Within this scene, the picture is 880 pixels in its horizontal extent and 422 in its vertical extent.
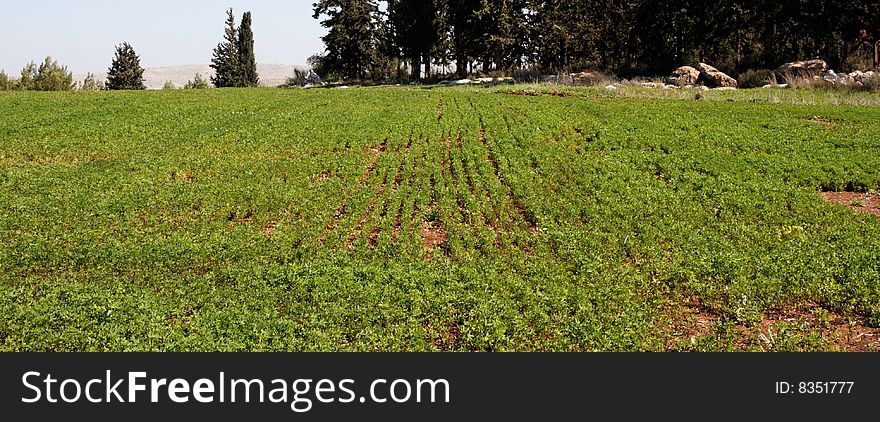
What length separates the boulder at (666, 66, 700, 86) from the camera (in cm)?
5100

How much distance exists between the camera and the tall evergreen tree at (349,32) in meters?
78.1

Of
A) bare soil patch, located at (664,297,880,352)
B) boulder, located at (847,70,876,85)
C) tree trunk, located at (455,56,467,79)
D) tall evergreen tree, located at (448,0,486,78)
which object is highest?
tall evergreen tree, located at (448,0,486,78)

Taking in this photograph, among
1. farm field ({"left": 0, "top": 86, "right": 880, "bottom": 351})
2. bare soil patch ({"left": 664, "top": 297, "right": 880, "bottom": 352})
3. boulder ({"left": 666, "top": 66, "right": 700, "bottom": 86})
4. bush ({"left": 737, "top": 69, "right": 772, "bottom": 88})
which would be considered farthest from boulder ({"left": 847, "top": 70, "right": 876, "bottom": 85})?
bare soil patch ({"left": 664, "top": 297, "right": 880, "bottom": 352})

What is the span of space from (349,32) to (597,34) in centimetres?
3102

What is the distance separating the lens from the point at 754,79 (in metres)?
50.3

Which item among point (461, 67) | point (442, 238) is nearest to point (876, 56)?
point (461, 67)

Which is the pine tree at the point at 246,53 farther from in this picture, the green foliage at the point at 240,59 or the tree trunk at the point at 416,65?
the tree trunk at the point at 416,65

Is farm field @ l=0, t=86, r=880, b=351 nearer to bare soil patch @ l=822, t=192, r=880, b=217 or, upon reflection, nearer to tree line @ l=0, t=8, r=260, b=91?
bare soil patch @ l=822, t=192, r=880, b=217

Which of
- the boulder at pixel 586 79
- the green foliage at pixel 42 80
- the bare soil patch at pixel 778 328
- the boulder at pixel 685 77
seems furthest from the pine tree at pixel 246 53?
the bare soil patch at pixel 778 328

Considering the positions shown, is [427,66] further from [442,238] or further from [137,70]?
[442,238]

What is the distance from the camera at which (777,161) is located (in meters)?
19.0

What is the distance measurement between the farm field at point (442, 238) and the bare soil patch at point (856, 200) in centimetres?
11

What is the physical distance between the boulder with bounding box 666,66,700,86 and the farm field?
Answer: 2649 cm

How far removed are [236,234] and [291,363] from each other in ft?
20.0
